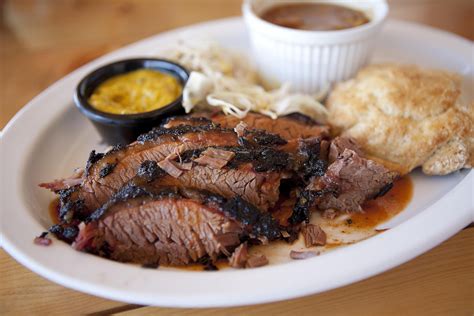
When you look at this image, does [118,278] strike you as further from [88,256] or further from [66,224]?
[66,224]

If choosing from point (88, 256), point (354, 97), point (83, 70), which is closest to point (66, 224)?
point (88, 256)

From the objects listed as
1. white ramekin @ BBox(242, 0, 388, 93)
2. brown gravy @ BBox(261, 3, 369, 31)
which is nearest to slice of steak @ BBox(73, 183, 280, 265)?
white ramekin @ BBox(242, 0, 388, 93)

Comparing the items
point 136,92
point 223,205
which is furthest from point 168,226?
point 136,92

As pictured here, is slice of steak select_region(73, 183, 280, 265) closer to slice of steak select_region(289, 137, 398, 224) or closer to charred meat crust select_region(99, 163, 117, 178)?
charred meat crust select_region(99, 163, 117, 178)

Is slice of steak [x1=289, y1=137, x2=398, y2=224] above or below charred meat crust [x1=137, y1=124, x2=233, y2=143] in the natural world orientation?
below

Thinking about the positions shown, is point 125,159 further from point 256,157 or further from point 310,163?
point 310,163
